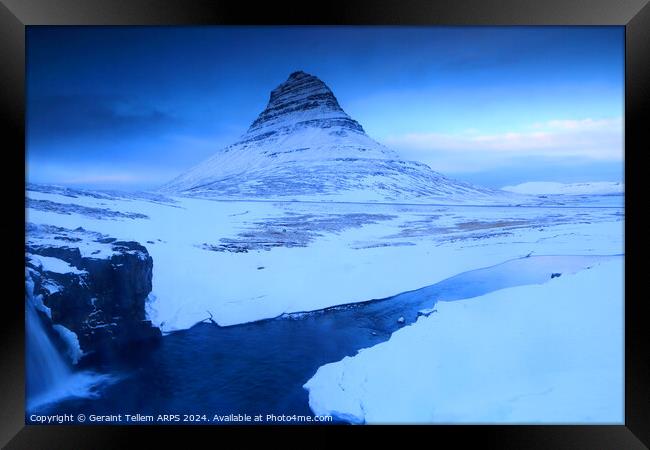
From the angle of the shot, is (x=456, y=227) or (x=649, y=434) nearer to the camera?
(x=649, y=434)

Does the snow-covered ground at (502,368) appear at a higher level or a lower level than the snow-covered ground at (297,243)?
lower

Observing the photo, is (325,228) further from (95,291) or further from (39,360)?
(39,360)

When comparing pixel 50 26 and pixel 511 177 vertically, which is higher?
pixel 50 26

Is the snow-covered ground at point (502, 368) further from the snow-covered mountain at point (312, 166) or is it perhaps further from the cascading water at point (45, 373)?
the cascading water at point (45, 373)

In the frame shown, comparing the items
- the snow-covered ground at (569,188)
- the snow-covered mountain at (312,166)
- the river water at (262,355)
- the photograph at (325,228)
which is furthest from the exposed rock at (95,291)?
the snow-covered ground at (569,188)

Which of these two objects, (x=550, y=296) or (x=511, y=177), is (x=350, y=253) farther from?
(x=550, y=296)

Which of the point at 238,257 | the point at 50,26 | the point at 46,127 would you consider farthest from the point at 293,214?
the point at 50,26

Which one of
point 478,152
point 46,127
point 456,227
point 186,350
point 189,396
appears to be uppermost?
point 46,127
